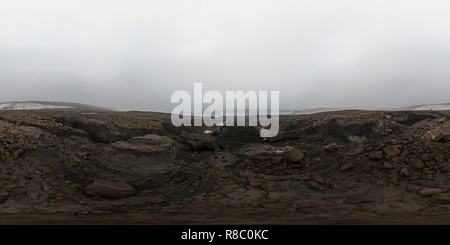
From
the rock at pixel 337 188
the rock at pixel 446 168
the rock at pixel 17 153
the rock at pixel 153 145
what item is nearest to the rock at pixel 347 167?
the rock at pixel 337 188

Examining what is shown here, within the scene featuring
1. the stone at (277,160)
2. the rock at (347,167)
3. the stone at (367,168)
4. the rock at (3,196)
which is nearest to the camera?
the rock at (3,196)

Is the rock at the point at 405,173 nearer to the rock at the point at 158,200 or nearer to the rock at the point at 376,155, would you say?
the rock at the point at 376,155

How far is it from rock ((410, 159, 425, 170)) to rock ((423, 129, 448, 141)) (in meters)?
0.75

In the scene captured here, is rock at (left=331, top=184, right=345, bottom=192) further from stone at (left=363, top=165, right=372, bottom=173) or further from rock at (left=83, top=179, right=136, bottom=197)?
rock at (left=83, top=179, right=136, bottom=197)

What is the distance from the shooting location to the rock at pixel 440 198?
9.27 feet

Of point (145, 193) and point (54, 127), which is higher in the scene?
point (54, 127)

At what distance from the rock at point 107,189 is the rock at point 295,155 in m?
3.03

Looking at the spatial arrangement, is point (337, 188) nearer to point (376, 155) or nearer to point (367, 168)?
point (367, 168)

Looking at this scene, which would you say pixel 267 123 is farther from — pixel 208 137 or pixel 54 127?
pixel 54 127

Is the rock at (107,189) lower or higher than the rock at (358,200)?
higher

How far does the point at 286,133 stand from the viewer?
5242 mm

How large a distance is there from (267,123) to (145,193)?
146 inches

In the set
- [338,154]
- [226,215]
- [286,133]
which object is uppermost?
[286,133]

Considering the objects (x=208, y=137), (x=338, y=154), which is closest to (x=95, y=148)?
(x=208, y=137)
